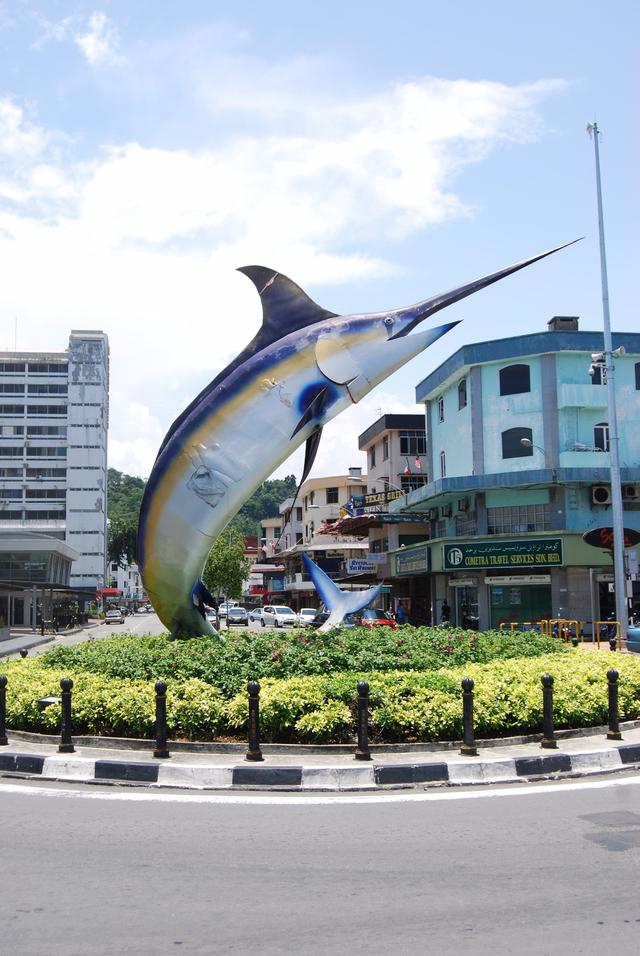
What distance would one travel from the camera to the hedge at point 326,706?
959 centimetres

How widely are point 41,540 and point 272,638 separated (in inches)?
1935

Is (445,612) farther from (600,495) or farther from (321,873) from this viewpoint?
(321,873)

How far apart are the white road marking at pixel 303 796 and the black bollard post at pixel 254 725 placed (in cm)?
78

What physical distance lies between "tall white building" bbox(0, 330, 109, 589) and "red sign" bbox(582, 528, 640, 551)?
62.9m

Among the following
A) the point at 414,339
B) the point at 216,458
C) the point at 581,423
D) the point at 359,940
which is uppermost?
the point at 581,423

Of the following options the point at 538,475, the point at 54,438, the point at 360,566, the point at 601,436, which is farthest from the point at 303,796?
the point at 54,438

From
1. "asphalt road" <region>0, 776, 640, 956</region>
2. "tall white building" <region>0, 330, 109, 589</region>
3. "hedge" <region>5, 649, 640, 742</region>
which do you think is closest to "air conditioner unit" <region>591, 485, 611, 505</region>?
"hedge" <region>5, 649, 640, 742</region>

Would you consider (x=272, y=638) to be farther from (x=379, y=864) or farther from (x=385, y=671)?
(x=379, y=864)

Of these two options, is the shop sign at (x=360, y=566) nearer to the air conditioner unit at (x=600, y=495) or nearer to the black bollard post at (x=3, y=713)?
the air conditioner unit at (x=600, y=495)

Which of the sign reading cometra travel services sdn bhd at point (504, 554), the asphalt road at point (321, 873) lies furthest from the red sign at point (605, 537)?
the asphalt road at point (321, 873)

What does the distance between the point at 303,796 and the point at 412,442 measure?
160ft

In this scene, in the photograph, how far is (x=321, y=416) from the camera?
13414mm

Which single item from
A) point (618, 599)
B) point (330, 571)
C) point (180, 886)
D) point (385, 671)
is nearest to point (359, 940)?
point (180, 886)

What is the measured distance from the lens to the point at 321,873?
580 cm
